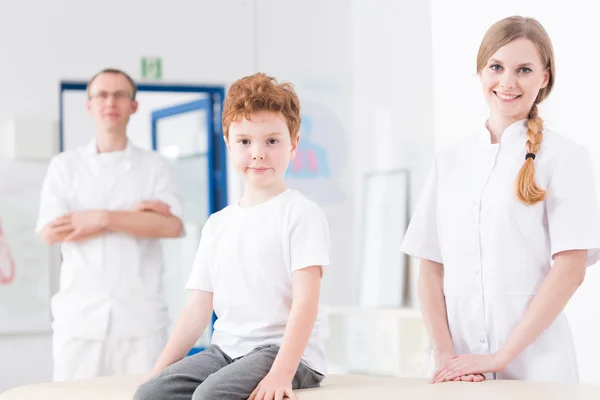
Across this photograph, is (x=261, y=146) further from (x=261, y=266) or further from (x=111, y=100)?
(x=111, y=100)

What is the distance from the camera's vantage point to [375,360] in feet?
17.8

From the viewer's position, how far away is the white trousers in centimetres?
356

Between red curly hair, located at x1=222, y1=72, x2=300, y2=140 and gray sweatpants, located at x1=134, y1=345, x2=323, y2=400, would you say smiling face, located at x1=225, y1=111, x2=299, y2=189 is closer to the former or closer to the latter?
red curly hair, located at x1=222, y1=72, x2=300, y2=140

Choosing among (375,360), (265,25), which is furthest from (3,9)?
(375,360)

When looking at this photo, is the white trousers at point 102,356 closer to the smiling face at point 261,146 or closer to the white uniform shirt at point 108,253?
the white uniform shirt at point 108,253

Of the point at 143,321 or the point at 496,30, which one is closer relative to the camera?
the point at 496,30

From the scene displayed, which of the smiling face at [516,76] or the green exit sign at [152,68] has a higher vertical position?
the green exit sign at [152,68]

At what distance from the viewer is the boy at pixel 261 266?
1.90 metres

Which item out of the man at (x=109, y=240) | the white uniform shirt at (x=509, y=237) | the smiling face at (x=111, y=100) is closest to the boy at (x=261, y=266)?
the white uniform shirt at (x=509, y=237)

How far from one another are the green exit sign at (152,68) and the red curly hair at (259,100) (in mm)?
3810

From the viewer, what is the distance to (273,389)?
1.79 metres

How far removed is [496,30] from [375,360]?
350cm

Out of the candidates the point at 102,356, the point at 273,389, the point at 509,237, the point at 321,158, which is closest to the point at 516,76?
the point at 509,237

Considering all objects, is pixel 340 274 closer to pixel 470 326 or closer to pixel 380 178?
pixel 380 178
